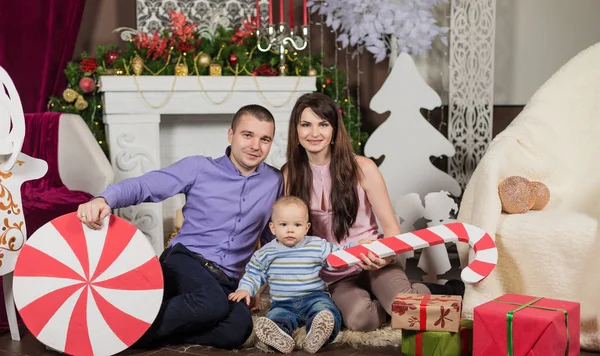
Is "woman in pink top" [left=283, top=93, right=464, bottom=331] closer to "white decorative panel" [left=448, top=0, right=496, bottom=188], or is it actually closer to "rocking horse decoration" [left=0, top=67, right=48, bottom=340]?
"rocking horse decoration" [left=0, top=67, right=48, bottom=340]

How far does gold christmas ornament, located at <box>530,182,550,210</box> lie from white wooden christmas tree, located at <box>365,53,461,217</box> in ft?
3.57

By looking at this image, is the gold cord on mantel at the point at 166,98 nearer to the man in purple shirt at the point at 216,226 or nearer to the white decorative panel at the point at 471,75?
the man in purple shirt at the point at 216,226

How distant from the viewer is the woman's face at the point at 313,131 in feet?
10.5

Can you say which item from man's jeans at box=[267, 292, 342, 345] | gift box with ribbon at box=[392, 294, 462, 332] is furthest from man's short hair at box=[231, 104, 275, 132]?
gift box with ribbon at box=[392, 294, 462, 332]

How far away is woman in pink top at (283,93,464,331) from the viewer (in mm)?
3213

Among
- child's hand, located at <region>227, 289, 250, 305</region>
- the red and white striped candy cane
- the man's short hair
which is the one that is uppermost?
the man's short hair

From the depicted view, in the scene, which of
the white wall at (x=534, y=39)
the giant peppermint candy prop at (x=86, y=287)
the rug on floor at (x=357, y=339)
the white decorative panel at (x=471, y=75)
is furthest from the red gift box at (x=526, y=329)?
the white wall at (x=534, y=39)

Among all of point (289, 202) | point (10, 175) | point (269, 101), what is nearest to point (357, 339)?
point (289, 202)

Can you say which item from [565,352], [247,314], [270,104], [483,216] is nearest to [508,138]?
[483,216]

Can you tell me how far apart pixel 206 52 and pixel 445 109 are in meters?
1.75

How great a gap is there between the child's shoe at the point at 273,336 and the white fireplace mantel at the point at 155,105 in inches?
75.3

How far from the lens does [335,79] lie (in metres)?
4.95

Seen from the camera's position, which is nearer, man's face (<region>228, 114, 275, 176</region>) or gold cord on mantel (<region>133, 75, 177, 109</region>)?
man's face (<region>228, 114, 275, 176</region>)

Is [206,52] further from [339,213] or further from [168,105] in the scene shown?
[339,213]
